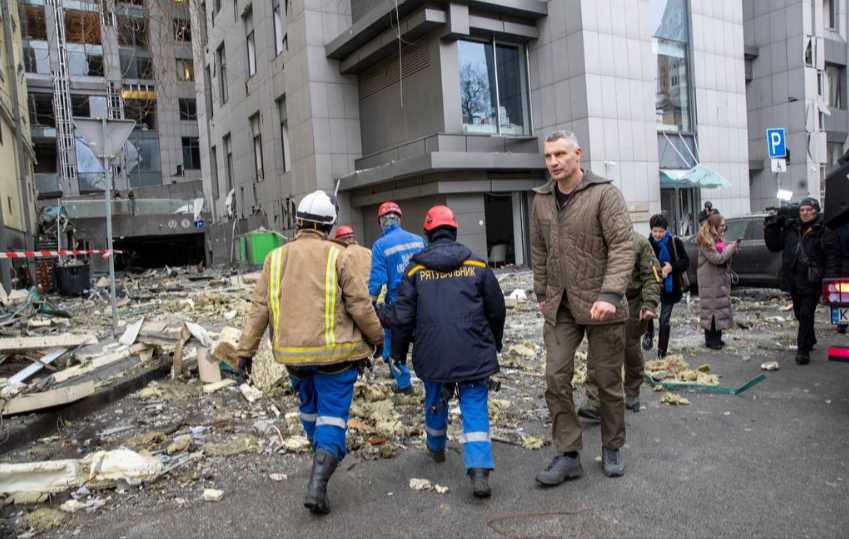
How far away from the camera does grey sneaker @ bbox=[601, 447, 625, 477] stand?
13.1 feet

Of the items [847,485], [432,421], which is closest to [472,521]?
[432,421]

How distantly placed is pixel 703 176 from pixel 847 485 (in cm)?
1795

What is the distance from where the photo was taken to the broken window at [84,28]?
5004 millimetres

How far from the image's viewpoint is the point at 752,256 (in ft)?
37.6

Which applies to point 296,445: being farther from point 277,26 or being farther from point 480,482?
point 277,26

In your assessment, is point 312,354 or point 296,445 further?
point 296,445

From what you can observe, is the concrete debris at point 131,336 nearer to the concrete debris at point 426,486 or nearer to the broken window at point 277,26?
the concrete debris at point 426,486

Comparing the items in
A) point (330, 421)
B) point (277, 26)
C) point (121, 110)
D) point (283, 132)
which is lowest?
point (330, 421)

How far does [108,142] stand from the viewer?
33.1 ft

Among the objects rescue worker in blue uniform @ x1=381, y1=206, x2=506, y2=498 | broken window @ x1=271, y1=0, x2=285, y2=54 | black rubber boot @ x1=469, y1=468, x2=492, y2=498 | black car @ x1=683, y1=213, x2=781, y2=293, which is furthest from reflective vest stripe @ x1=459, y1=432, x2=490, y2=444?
broken window @ x1=271, y1=0, x2=285, y2=54

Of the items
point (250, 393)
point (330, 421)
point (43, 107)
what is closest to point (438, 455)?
point (330, 421)

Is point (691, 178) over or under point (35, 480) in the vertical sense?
over

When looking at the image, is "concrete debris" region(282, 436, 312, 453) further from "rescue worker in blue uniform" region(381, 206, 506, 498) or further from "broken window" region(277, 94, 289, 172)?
"broken window" region(277, 94, 289, 172)

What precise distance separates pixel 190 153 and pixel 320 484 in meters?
51.5
